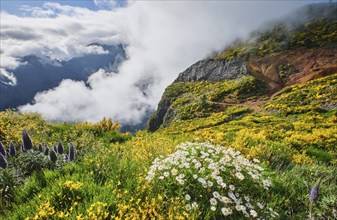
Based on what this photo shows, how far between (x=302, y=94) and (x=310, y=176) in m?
41.6

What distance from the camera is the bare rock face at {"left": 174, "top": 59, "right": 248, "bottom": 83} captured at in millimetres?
80394

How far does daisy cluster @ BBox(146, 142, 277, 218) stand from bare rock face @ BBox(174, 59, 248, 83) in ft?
241

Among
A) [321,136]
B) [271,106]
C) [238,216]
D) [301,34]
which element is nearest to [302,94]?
[271,106]

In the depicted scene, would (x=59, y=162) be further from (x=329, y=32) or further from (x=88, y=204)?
(x=329, y=32)

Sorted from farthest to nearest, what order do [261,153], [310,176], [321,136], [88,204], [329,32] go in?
[329,32]
[321,136]
[261,153]
[310,176]
[88,204]

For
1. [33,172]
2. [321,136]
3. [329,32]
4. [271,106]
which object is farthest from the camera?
[329,32]

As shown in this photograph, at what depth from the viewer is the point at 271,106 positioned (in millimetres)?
43562

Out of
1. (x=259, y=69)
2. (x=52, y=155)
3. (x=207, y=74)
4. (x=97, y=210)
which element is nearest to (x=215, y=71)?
(x=207, y=74)

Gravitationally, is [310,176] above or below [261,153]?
below

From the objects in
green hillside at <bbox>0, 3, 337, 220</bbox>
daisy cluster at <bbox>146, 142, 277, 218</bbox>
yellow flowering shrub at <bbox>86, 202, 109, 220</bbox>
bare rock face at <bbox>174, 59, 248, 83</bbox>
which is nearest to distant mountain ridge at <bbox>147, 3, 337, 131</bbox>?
bare rock face at <bbox>174, 59, 248, 83</bbox>

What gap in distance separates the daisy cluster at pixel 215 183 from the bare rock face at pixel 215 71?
241 feet

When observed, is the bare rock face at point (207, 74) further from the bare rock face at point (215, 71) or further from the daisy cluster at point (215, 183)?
the daisy cluster at point (215, 183)

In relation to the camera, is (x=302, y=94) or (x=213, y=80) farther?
(x=213, y=80)

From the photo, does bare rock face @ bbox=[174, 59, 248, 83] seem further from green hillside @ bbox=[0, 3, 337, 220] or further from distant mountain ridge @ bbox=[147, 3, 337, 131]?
green hillside @ bbox=[0, 3, 337, 220]
